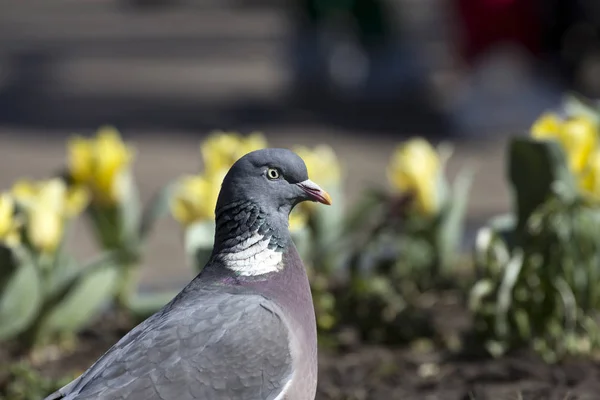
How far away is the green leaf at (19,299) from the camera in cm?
389

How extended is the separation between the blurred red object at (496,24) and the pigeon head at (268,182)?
8.17 m

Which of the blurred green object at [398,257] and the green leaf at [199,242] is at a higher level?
the green leaf at [199,242]

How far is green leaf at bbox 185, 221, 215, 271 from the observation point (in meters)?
3.82

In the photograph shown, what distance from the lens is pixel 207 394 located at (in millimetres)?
2668

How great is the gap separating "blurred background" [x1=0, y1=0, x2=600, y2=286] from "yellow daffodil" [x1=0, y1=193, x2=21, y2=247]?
93.0 inches

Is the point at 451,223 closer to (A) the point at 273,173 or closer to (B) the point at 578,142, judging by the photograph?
(B) the point at 578,142

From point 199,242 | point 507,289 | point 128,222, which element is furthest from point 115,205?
point 507,289

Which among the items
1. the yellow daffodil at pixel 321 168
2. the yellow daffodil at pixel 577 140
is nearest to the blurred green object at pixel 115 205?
the yellow daffodil at pixel 321 168

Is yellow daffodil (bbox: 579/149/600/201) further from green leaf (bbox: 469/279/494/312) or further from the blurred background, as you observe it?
the blurred background

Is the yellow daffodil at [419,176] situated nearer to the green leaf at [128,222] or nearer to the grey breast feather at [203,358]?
the green leaf at [128,222]

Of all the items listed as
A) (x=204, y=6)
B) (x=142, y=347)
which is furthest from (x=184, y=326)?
(x=204, y=6)

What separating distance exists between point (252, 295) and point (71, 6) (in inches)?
1069

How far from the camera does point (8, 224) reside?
3953 millimetres

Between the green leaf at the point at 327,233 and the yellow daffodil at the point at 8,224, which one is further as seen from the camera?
the green leaf at the point at 327,233
